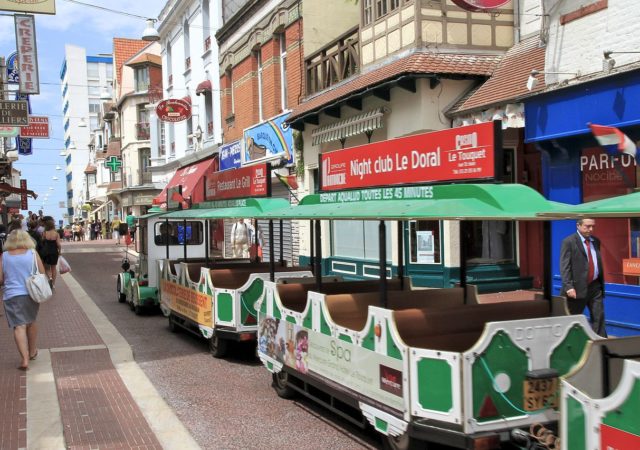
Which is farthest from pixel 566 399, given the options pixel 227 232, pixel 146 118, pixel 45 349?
pixel 146 118

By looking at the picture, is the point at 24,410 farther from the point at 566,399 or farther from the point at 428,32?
the point at 428,32

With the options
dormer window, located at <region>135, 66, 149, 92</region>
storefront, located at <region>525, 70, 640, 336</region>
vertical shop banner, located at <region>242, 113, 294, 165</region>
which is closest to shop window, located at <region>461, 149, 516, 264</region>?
storefront, located at <region>525, 70, 640, 336</region>

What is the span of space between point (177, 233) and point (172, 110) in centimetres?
1328

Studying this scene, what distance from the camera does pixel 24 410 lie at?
6.32 m

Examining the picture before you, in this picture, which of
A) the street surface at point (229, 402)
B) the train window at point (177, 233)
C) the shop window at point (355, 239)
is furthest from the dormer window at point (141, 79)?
the street surface at point (229, 402)

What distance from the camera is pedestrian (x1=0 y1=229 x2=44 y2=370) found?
306 inches

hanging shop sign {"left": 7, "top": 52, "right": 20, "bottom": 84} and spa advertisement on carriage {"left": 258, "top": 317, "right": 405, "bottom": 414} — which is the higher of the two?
hanging shop sign {"left": 7, "top": 52, "right": 20, "bottom": 84}

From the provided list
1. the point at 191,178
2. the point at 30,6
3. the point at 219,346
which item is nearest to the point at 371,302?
the point at 219,346

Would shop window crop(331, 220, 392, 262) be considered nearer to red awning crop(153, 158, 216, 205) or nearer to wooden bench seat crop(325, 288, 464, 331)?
red awning crop(153, 158, 216, 205)

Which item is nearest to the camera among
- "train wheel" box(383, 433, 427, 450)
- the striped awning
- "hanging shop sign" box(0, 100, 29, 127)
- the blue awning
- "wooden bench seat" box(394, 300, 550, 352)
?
"train wheel" box(383, 433, 427, 450)

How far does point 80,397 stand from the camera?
6816 mm

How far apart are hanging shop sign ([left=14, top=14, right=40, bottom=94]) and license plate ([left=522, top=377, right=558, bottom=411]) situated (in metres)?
14.1

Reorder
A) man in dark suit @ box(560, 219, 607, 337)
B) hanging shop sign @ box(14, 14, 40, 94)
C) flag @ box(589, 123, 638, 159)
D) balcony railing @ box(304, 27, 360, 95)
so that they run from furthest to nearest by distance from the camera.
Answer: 1. balcony railing @ box(304, 27, 360, 95)
2. hanging shop sign @ box(14, 14, 40, 94)
3. man in dark suit @ box(560, 219, 607, 337)
4. flag @ box(589, 123, 638, 159)

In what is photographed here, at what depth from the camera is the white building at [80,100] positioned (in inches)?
3406
